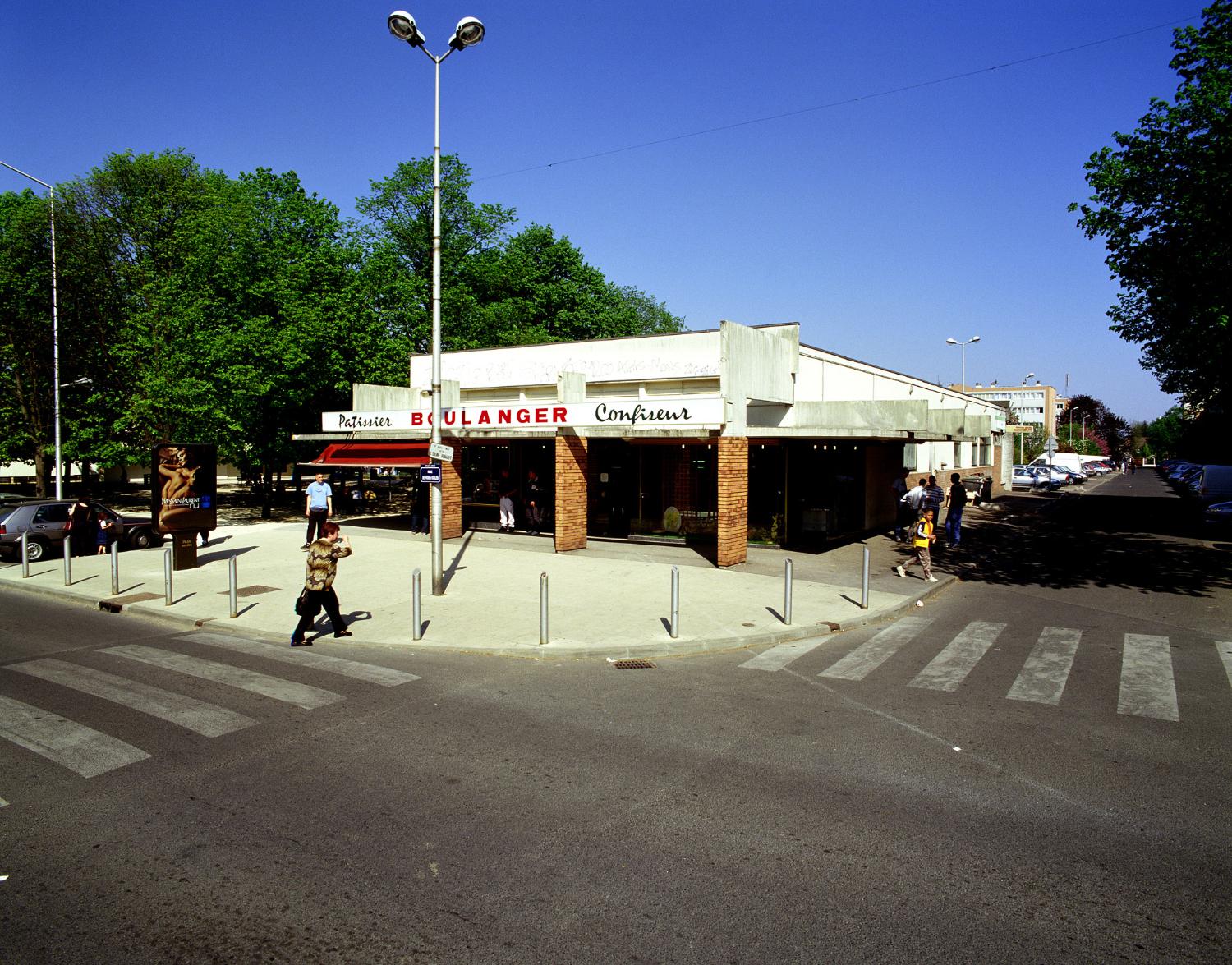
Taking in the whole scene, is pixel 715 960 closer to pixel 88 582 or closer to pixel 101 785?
pixel 101 785

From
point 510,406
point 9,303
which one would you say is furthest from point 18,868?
point 9,303

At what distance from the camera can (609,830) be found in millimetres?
4887

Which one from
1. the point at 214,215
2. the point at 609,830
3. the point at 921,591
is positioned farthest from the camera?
the point at 214,215

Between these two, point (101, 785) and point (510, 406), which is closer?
point (101, 785)

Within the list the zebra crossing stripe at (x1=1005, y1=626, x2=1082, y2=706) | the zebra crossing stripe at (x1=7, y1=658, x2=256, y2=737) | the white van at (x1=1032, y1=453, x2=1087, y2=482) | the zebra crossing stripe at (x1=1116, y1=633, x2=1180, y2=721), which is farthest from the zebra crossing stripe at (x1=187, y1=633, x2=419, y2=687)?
the white van at (x1=1032, y1=453, x2=1087, y2=482)

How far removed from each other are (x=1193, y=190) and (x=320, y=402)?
2907 cm

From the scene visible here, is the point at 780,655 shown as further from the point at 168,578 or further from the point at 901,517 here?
the point at 901,517

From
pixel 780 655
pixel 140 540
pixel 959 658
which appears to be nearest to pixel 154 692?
pixel 780 655

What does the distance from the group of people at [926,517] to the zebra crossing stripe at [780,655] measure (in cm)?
583

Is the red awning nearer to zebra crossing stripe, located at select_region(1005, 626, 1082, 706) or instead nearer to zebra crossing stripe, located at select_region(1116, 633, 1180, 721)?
zebra crossing stripe, located at select_region(1005, 626, 1082, 706)

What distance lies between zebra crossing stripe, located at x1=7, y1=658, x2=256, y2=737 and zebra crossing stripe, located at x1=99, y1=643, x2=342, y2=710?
55 cm

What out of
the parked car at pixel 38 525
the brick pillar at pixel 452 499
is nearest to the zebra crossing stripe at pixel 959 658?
the brick pillar at pixel 452 499

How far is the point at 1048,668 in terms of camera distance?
8914 millimetres

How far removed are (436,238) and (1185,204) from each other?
20356mm
